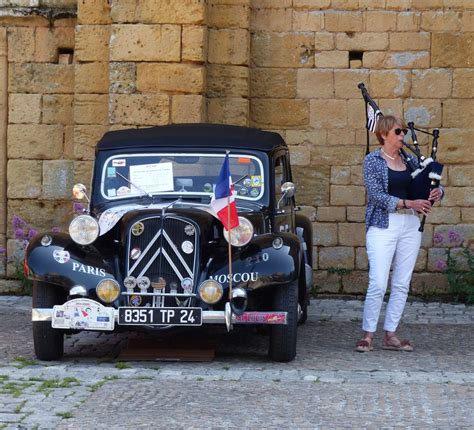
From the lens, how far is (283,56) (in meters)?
13.3

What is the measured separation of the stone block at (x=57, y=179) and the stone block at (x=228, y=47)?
6.45 ft

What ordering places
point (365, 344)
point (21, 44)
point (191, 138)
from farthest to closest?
point (21, 44), point (191, 138), point (365, 344)

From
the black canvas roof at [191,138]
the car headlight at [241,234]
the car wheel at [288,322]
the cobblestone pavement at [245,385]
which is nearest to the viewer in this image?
the cobblestone pavement at [245,385]

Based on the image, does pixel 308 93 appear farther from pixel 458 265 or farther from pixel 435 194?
pixel 435 194

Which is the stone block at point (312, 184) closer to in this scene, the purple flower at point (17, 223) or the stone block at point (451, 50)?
the stone block at point (451, 50)

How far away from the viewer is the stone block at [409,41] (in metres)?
13.1

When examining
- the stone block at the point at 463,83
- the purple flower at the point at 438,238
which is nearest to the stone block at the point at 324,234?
the purple flower at the point at 438,238

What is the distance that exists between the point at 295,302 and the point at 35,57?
5595 mm

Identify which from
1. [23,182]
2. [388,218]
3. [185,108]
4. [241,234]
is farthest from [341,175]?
[241,234]

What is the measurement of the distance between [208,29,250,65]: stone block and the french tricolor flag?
4.16 metres

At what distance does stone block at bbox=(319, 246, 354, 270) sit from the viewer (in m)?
13.2

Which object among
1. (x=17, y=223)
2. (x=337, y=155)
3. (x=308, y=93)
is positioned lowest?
(x=17, y=223)

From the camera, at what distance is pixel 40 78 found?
1334 centimetres

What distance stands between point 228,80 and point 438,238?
109 inches
